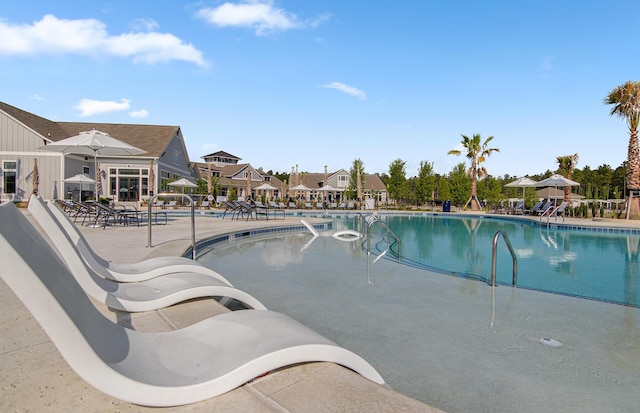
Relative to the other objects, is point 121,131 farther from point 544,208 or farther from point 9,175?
point 544,208

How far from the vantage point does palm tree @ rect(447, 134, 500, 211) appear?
29.0 metres

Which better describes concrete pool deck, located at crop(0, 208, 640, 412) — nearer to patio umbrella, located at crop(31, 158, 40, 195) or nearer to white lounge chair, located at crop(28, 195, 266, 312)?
white lounge chair, located at crop(28, 195, 266, 312)

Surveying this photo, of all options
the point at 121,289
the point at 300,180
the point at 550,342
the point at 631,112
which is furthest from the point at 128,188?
the point at 631,112

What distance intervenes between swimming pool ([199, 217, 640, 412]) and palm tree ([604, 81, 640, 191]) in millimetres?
18308

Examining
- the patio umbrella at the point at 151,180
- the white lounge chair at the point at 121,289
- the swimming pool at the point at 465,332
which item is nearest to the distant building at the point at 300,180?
the patio umbrella at the point at 151,180

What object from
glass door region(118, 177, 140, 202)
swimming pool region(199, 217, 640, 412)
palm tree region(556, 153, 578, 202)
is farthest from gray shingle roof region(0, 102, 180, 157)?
palm tree region(556, 153, 578, 202)

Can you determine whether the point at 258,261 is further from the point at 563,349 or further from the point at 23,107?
the point at 23,107

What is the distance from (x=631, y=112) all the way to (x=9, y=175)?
35.7m

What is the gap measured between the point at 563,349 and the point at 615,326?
1.15 metres

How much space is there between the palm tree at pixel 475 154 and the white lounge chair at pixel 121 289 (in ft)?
94.7

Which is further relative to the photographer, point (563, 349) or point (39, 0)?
point (39, 0)

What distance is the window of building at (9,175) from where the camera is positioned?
2345 cm

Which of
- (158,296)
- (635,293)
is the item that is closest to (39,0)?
(158,296)

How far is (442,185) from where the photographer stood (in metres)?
38.4
